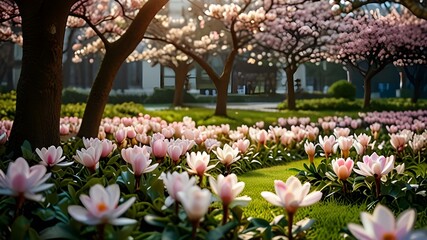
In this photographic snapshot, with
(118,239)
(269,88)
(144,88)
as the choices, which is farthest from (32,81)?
(144,88)

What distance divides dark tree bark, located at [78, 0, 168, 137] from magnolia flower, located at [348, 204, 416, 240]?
5.24 meters

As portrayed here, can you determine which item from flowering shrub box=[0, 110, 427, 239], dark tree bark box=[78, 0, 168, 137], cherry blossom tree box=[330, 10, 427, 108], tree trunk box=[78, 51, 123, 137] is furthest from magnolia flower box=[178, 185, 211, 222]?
cherry blossom tree box=[330, 10, 427, 108]

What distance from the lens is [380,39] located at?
2111 centimetres

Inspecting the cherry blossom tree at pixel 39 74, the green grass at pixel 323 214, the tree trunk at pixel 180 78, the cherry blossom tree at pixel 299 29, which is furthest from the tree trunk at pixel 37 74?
the tree trunk at pixel 180 78

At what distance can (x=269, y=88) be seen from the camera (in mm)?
37000

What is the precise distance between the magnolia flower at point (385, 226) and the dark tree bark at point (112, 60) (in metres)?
5.24

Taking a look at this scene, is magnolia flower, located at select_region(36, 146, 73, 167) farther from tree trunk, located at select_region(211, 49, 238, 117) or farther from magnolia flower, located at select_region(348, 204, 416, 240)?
tree trunk, located at select_region(211, 49, 238, 117)

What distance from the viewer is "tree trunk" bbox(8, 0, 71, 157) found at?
5.12m

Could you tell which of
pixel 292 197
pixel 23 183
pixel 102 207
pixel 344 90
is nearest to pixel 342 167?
pixel 292 197

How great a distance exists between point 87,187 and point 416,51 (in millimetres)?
22451

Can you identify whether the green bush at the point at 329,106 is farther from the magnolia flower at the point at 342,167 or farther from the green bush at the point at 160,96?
the magnolia flower at the point at 342,167

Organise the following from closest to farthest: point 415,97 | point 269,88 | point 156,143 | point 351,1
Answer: point 156,143, point 351,1, point 415,97, point 269,88

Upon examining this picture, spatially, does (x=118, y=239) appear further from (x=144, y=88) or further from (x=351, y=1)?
(x=144, y=88)

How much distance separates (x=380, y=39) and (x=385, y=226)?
2077 cm
